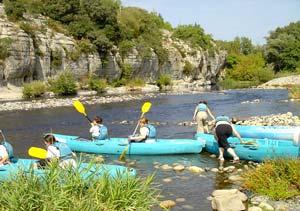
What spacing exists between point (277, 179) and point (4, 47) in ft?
101

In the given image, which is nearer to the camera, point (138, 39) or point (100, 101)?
point (100, 101)

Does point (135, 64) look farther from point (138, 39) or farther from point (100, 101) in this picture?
point (100, 101)

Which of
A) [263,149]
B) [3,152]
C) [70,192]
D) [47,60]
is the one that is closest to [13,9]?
[47,60]

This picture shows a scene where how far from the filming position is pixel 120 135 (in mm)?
15930

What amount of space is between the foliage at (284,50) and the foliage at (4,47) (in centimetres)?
5287

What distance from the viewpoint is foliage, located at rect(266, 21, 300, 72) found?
7256 cm

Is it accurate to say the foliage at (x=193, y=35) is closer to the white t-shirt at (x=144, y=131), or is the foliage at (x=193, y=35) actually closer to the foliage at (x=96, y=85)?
the foliage at (x=96, y=85)

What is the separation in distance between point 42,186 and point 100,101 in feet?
83.5

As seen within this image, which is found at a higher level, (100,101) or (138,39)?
(138,39)

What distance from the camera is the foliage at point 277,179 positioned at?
709cm

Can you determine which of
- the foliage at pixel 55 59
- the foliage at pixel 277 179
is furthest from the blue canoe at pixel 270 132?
the foliage at pixel 55 59

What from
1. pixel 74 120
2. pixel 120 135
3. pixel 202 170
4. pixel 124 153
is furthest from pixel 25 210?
pixel 74 120

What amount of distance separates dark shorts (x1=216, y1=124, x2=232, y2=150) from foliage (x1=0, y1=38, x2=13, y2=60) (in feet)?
90.2

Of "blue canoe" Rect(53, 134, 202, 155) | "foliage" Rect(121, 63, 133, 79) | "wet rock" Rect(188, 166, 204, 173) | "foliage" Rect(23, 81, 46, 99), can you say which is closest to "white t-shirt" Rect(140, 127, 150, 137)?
"blue canoe" Rect(53, 134, 202, 155)
